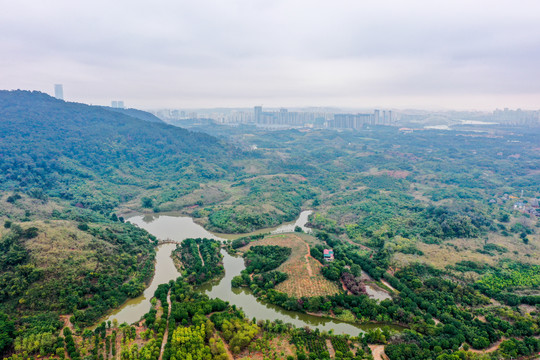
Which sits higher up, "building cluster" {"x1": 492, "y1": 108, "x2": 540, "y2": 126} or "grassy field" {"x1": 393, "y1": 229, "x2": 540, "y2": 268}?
"building cluster" {"x1": 492, "y1": 108, "x2": 540, "y2": 126}

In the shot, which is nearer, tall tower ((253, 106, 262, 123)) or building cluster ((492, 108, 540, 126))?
building cluster ((492, 108, 540, 126))

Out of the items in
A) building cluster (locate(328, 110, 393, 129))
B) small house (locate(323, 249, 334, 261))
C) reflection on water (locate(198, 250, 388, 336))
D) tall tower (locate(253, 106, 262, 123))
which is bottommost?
reflection on water (locate(198, 250, 388, 336))

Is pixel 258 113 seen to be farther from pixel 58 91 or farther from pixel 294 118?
pixel 58 91

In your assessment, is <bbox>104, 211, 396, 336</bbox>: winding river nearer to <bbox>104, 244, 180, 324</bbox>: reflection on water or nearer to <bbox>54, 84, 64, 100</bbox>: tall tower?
<bbox>104, 244, 180, 324</bbox>: reflection on water

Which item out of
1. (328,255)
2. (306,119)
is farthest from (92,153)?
(306,119)

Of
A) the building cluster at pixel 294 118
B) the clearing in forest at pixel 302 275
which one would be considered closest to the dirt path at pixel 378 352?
the clearing in forest at pixel 302 275

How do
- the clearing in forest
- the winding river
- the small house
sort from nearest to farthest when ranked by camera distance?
the winding river, the clearing in forest, the small house

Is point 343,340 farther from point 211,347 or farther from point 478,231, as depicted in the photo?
point 478,231

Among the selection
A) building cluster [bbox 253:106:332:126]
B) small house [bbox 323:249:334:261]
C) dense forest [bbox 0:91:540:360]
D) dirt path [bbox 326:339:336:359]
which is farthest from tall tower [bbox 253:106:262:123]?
dirt path [bbox 326:339:336:359]
